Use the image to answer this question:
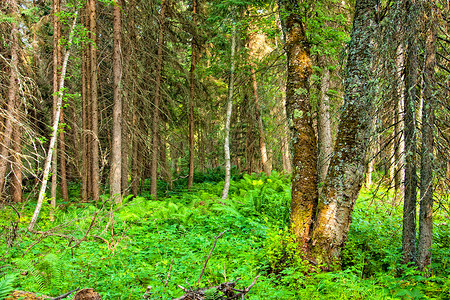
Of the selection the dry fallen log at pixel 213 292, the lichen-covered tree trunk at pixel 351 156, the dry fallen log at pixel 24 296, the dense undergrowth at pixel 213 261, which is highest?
the lichen-covered tree trunk at pixel 351 156

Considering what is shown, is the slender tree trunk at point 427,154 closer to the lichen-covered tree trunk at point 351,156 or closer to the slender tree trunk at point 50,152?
the lichen-covered tree trunk at point 351,156

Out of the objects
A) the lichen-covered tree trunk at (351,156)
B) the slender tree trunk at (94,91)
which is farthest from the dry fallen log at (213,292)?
the slender tree trunk at (94,91)

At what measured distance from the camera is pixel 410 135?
379 centimetres

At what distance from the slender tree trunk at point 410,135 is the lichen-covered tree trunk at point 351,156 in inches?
17.7

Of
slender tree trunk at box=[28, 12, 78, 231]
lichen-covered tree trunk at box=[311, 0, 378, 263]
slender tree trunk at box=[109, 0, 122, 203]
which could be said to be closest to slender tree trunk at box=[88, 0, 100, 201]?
slender tree trunk at box=[109, 0, 122, 203]

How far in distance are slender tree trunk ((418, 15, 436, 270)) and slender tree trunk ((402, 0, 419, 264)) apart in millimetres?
121

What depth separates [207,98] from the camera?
13.1 m

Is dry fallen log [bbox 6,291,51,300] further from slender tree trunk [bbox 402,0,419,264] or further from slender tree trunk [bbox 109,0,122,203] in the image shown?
slender tree trunk [bbox 109,0,122,203]

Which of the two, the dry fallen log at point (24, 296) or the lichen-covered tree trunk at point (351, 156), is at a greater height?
the lichen-covered tree trunk at point (351, 156)

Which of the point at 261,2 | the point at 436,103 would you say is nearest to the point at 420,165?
the point at 436,103

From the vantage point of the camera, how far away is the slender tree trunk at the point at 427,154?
3535 millimetres

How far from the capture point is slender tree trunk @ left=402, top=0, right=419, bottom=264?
142 inches

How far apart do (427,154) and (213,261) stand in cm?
318

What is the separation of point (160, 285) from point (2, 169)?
248 inches
